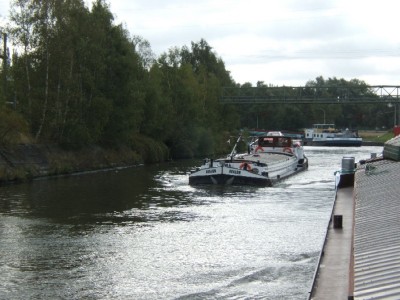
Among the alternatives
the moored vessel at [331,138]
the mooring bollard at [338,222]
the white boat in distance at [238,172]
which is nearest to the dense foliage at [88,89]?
the white boat in distance at [238,172]

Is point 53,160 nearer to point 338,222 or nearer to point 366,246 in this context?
point 338,222

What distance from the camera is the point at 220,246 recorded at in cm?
2183

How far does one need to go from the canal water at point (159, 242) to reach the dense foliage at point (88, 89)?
15.2 m

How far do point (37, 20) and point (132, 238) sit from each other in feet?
113

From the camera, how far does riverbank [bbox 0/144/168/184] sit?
1740 inches

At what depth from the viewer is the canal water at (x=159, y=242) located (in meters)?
16.5

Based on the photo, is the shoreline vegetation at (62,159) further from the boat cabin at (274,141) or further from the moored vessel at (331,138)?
the moored vessel at (331,138)

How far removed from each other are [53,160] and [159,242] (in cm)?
3010

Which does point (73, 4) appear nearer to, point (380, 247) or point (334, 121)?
point (380, 247)

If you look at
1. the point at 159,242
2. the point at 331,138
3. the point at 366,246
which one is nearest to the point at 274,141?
the point at 159,242

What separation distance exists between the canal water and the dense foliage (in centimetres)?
1524

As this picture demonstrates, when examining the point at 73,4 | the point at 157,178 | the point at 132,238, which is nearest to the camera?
the point at 132,238

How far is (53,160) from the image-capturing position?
50.7m

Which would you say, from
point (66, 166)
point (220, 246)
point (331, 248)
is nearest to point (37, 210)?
point (220, 246)
